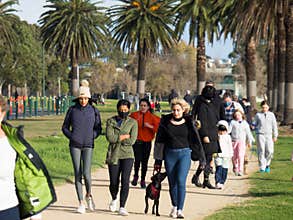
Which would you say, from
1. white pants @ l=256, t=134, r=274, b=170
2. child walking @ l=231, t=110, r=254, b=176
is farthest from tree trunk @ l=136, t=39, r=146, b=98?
child walking @ l=231, t=110, r=254, b=176

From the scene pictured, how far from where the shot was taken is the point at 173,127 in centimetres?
969

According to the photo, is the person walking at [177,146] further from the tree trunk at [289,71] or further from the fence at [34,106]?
the fence at [34,106]

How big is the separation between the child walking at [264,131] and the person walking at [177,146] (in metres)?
5.92

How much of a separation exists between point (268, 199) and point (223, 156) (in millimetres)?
2163

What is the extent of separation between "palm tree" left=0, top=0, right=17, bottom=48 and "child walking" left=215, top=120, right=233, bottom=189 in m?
41.2

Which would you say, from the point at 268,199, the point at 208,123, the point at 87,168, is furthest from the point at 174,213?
the point at 208,123

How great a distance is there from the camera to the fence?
47.2 metres

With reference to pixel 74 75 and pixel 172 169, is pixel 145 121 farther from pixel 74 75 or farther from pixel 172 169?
pixel 74 75

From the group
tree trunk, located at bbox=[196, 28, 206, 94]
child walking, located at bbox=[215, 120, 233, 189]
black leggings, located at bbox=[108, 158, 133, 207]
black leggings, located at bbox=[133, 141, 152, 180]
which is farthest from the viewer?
tree trunk, located at bbox=[196, 28, 206, 94]

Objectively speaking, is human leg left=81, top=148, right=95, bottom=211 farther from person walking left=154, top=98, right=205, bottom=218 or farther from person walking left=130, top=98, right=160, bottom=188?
person walking left=130, top=98, right=160, bottom=188

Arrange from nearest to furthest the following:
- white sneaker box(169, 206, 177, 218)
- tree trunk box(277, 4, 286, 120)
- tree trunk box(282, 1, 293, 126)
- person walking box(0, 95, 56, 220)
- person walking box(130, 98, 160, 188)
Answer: person walking box(0, 95, 56, 220), white sneaker box(169, 206, 177, 218), person walking box(130, 98, 160, 188), tree trunk box(282, 1, 293, 126), tree trunk box(277, 4, 286, 120)

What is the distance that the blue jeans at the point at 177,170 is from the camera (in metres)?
9.59

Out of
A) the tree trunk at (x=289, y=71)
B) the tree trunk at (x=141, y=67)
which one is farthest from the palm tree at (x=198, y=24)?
the tree trunk at (x=289, y=71)

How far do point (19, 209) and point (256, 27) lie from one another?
29.7 m
